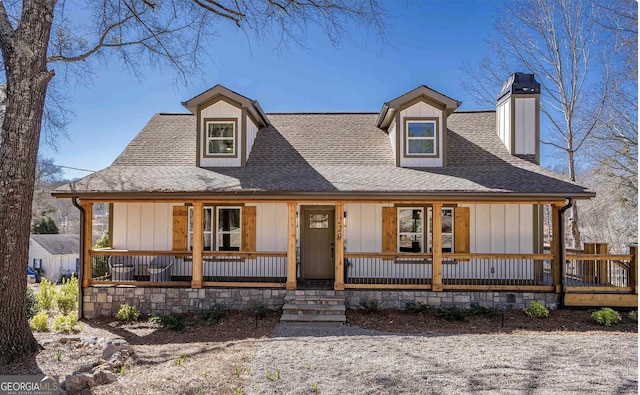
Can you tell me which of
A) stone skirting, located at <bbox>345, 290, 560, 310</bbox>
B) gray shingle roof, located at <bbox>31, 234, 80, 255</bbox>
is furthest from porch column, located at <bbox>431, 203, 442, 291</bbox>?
gray shingle roof, located at <bbox>31, 234, 80, 255</bbox>

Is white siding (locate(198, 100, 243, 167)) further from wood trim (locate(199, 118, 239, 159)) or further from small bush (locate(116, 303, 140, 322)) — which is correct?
small bush (locate(116, 303, 140, 322))

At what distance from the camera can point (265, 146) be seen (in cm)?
1213

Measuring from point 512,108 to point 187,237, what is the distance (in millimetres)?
10088

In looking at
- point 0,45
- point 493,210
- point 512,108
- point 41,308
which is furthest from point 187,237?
point 512,108

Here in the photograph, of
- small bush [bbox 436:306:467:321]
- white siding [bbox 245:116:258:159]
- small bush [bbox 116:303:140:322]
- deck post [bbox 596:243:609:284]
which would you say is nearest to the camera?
small bush [bbox 436:306:467:321]

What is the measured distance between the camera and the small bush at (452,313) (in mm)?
8477

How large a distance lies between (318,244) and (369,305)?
252cm

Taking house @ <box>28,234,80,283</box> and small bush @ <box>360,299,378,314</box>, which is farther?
house @ <box>28,234,80,283</box>

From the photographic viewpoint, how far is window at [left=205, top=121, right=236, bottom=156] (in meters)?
11.2

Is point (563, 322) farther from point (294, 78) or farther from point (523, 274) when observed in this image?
point (294, 78)

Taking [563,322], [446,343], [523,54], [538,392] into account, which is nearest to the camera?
[538,392]

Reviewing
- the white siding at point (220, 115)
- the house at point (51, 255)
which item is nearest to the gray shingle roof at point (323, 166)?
the white siding at point (220, 115)

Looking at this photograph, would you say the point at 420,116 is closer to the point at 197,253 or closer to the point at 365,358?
the point at 197,253

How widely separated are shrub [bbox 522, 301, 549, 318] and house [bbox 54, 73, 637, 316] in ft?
1.43
